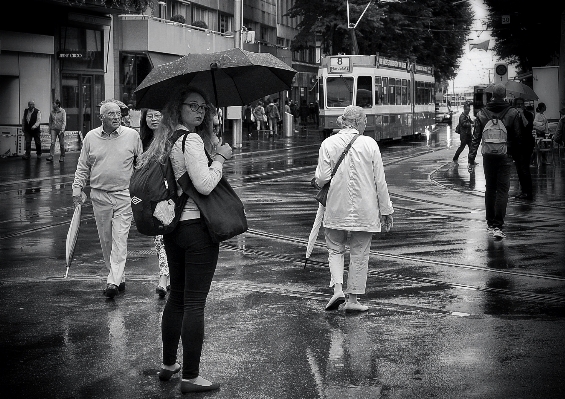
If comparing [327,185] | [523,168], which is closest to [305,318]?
[327,185]

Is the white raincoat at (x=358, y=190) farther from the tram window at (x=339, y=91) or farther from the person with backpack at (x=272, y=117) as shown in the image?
the person with backpack at (x=272, y=117)

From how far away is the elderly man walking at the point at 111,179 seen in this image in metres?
9.61

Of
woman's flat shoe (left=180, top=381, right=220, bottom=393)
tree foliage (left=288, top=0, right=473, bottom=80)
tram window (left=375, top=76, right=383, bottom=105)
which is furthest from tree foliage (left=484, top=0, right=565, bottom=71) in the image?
woman's flat shoe (left=180, top=381, right=220, bottom=393)

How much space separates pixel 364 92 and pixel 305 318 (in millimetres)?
33331

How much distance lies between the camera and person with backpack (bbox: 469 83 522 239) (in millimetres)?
13625

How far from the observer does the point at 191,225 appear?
6.17 m

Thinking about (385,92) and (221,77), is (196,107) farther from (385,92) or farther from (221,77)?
(385,92)

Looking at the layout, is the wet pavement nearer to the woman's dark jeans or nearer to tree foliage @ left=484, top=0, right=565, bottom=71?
the woman's dark jeans

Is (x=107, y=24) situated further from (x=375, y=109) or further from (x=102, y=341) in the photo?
(x=102, y=341)

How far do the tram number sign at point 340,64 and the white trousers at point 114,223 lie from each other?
3184 centimetres

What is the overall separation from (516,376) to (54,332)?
3494 millimetres

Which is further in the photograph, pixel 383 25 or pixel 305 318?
pixel 383 25

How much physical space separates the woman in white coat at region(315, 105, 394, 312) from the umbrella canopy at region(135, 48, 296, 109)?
146cm

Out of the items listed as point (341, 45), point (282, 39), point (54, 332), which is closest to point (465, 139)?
point (54, 332)
